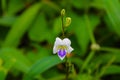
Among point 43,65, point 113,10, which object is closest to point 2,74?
point 43,65

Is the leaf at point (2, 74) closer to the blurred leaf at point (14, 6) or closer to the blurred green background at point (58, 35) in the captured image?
the blurred green background at point (58, 35)

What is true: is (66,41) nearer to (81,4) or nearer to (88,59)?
(88,59)

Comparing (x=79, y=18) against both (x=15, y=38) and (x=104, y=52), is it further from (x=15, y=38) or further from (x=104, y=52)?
(x=15, y=38)

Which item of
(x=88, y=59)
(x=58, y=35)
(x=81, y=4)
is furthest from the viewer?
(x=81, y=4)

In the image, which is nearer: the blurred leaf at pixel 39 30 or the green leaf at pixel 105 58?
the green leaf at pixel 105 58

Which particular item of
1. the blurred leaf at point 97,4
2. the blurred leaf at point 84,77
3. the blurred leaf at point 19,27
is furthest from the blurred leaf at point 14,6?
the blurred leaf at point 84,77

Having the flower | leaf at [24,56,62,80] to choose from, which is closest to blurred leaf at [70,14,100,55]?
leaf at [24,56,62,80]
